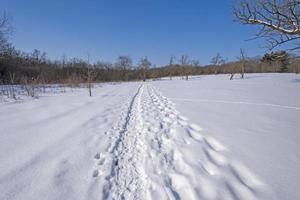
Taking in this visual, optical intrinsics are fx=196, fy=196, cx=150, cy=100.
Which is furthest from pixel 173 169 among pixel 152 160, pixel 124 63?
pixel 124 63

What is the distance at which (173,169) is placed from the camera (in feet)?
8.88

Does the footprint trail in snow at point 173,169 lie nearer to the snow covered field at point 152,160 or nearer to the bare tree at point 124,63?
the snow covered field at point 152,160

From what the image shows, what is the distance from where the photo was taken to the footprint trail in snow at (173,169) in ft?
7.12

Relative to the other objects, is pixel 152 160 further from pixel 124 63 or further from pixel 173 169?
pixel 124 63

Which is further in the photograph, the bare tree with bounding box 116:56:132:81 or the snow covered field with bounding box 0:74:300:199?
the bare tree with bounding box 116:56:132:81

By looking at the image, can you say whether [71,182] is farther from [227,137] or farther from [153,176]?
[227,137]

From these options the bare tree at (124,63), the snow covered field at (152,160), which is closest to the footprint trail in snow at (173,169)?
the snow covered field at (152,160)

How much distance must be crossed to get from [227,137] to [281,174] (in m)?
1.43

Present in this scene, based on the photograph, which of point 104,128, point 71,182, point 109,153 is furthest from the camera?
point 104,128

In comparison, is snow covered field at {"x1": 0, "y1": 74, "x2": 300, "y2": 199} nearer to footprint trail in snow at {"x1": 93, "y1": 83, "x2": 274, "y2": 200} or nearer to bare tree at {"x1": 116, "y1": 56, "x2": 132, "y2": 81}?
footprint trail in snow at {"x1": 93, "y1": 83, "x2": 274, "y2": 200}

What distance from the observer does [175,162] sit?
290 cm

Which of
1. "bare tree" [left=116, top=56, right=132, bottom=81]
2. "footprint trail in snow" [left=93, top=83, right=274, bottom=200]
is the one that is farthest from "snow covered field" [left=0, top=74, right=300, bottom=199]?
"bare tree" [left=116, top=56, right=132, bottom=81]

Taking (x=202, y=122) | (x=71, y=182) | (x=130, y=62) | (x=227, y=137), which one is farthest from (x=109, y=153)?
(x=130, y=62)

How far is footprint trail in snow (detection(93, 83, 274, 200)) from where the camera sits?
7.12 ft
